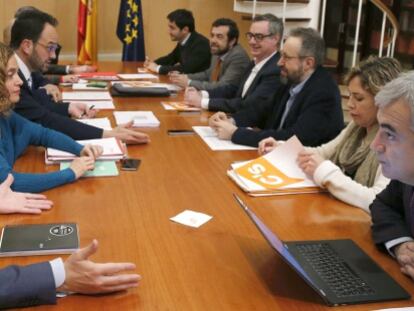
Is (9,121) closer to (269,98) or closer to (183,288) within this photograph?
(183,288)

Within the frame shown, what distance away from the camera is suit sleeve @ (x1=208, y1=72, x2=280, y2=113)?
325 centimetres

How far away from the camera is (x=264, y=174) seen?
2.06 metres

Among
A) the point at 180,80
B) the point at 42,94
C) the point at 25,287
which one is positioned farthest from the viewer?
the point at 180,80

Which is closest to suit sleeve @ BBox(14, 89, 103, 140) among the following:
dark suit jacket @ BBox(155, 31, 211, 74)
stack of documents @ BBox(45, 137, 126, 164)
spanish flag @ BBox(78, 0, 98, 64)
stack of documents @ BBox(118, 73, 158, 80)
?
A: stack of documents @ BBox(45, 137, 126, 164)

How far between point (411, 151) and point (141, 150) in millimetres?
1364

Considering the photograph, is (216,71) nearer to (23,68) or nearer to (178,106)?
(178,106)

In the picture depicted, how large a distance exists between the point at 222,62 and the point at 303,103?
72.0 inches

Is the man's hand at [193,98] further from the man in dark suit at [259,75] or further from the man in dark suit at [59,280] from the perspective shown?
the man in dark suit at [59,280]

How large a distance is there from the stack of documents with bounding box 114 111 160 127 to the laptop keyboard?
5.05 feet

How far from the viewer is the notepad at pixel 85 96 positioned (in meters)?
3.46

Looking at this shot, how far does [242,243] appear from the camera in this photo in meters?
1.51

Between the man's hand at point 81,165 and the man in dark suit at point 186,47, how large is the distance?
2916mm

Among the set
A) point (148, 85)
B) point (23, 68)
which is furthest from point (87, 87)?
point (23, 68)

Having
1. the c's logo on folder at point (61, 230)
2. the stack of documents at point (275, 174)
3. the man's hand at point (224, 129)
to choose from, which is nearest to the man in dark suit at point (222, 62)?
the man's hand at point (224, 129)
